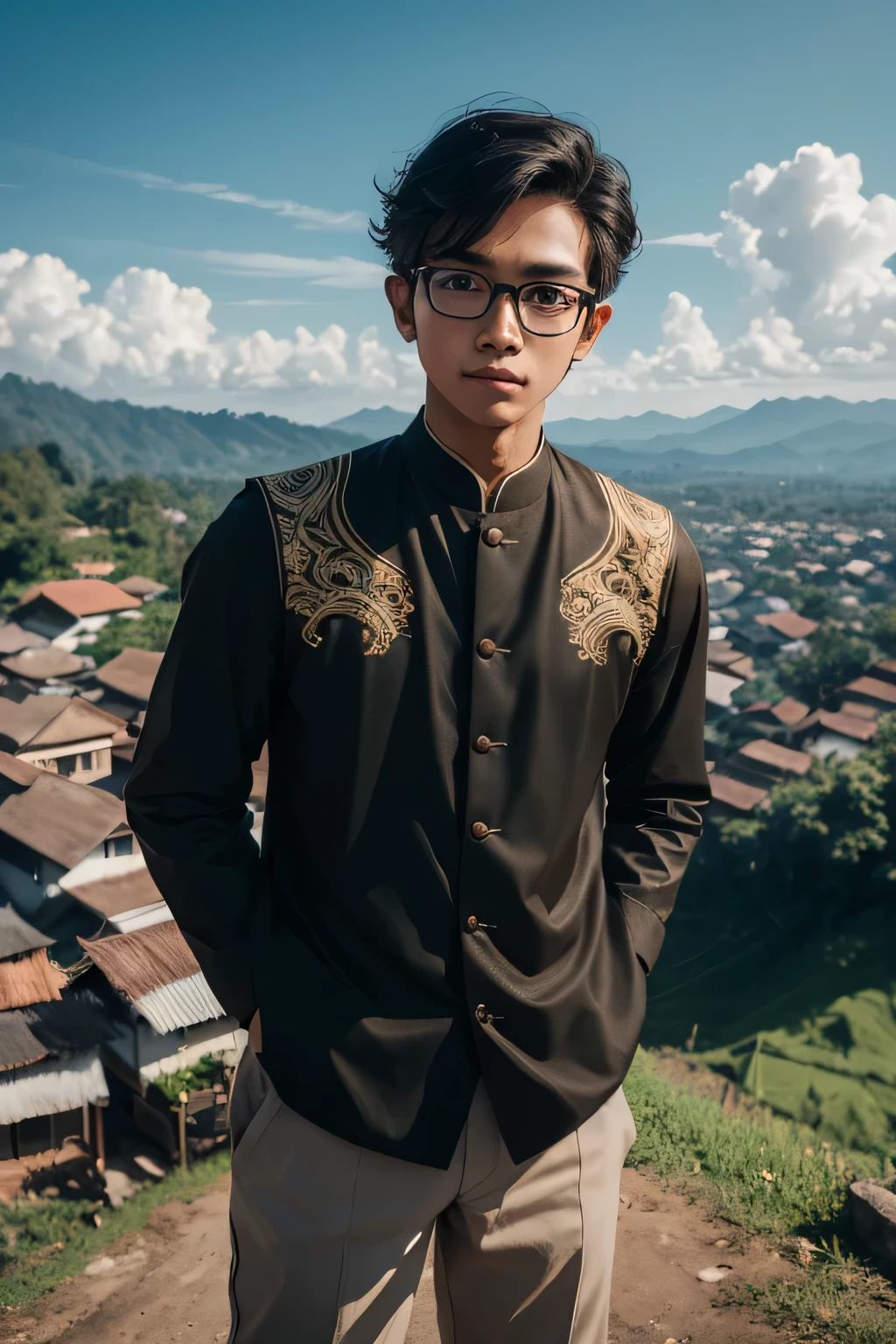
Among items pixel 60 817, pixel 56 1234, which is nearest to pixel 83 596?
pixel 60 817

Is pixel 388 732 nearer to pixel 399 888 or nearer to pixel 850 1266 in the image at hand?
pixel 399 888

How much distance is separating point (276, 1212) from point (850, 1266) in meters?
1.87

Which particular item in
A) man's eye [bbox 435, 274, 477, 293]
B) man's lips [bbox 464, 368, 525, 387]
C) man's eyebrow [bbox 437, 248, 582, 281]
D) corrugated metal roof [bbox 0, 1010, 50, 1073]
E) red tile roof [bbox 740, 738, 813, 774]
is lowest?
corrugated metal roof [bbox 0, 1010, 50, 1073]

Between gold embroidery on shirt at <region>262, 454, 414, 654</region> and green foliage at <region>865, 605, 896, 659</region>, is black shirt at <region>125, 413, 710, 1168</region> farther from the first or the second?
green foliage at <region>865, 605, 896, 659</region>

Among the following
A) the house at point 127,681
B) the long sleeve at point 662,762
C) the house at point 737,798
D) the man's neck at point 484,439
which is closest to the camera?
the man's neck at point 484,439

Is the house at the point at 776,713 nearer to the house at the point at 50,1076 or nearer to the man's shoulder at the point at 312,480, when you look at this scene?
the house at the point at 50,1076

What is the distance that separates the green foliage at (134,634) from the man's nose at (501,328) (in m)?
2.22

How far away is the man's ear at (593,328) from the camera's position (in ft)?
4.48

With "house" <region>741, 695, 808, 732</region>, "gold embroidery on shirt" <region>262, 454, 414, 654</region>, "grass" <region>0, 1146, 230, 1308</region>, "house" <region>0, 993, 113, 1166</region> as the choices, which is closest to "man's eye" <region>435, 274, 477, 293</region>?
"gold embroidery on shirt" <region>262, 454, 414, 654</region>

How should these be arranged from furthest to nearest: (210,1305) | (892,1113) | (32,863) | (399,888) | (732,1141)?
(892,1113) → (732,1141) → (32,863) → (210,1305) → (399,888)

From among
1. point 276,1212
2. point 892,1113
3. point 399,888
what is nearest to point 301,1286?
point 276,1212

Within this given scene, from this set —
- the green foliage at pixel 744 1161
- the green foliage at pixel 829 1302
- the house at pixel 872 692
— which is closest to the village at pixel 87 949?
the green foliage at pixel 744 1161

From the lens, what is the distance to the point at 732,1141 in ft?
9.59

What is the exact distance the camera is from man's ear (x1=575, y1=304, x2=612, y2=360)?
137 cm
